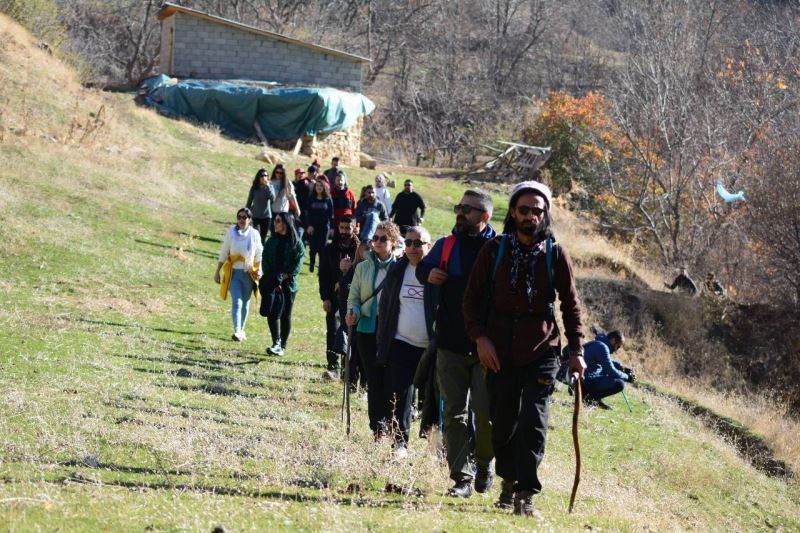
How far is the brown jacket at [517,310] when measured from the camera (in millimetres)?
6098

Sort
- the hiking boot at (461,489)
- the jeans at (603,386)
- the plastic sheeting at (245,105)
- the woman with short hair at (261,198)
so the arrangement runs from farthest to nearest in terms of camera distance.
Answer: the plastic sheeting at (245,105), the woman with short hair at (261,198), the jeans at (603,386), the hiking boot at (461,489)

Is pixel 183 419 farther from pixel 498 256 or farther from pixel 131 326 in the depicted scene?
pixel 131 326

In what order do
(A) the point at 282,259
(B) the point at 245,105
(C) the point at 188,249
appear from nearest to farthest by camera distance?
(A) the point at 282,259 → (C) the point at 188,249 → (B) the point at 245,105

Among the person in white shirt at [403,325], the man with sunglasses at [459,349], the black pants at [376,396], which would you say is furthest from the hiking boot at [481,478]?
the black pants at [376,396]

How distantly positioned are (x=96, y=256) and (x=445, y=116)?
40.5m

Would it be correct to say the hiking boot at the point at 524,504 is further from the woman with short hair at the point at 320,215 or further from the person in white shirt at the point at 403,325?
the woman with short hair at the point at 320,215

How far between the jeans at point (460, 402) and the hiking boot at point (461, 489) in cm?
3

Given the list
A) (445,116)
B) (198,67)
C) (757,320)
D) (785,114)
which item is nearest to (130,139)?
(198,67)

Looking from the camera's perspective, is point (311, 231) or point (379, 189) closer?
point (311, 231)

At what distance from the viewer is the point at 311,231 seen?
1706 cm

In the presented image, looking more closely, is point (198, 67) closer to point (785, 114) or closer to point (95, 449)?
point (785, 114)

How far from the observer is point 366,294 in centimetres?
852

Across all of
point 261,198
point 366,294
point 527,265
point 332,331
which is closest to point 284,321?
point 332,331

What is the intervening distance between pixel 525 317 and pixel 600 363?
25.0ft
